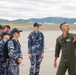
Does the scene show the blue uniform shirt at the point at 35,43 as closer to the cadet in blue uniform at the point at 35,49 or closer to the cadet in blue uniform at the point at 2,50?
the cadet in blue uniform at the point at 35,49

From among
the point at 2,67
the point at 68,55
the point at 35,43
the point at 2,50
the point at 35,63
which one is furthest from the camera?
the point at 35,43

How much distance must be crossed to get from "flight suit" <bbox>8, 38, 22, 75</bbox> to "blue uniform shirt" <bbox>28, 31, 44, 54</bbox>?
2001mm

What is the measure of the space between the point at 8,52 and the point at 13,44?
266 mm

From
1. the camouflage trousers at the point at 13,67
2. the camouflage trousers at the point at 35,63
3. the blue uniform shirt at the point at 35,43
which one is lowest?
the camouflage trousers at the point at 35,63

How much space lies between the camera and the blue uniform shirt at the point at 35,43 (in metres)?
10.2

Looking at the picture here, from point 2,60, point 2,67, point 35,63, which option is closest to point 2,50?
point 2,60

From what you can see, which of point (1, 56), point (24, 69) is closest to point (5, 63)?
point (1, 56)

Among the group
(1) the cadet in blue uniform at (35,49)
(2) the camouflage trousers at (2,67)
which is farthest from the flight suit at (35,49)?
(2) the camouflage trousers at (2,67)

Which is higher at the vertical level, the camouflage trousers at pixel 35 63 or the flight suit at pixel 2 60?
the flight suit at pixel 2 60

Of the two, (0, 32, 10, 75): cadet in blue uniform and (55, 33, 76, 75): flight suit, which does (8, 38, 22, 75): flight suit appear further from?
(55, 33, 76, 75): flight suit

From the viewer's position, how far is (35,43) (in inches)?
403

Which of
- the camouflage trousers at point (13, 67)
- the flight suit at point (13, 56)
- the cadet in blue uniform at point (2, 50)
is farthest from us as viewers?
the cadet in blue uniform at point (2, 50)

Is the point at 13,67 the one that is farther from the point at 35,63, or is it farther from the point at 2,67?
the point at 35,63

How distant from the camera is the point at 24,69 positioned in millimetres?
12695
